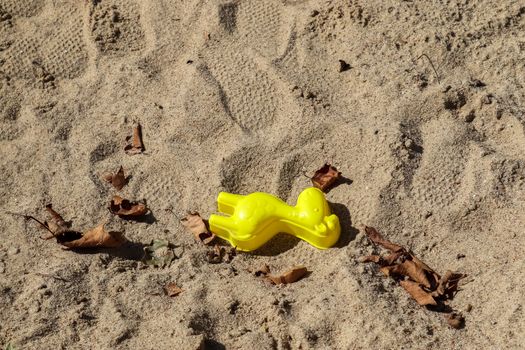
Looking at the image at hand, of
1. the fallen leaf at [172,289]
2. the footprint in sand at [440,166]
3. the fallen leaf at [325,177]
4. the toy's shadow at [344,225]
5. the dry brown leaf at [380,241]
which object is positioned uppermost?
the footprint in sand at [440,166]

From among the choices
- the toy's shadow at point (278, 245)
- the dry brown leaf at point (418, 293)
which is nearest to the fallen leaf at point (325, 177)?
the toy's shadow at point (278, 245)

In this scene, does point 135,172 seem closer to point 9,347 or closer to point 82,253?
point 82,253

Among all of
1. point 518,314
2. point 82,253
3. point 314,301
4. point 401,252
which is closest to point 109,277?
point 82,253

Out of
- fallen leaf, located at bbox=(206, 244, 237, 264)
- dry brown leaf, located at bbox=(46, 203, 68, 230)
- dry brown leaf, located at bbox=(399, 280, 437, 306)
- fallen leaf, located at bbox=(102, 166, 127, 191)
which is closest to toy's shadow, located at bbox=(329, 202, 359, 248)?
dry brown leaf, located at bbox=(399, 280, 437, 306)

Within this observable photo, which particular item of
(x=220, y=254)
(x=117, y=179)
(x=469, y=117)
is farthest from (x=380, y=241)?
(x=117, y=179)

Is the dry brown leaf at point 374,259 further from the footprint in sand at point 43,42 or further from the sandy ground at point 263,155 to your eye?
the footprint in sand at point 43,42

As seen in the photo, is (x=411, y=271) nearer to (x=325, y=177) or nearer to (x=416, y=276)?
(x=416, y=276)

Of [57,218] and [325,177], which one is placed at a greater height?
[325,177]
